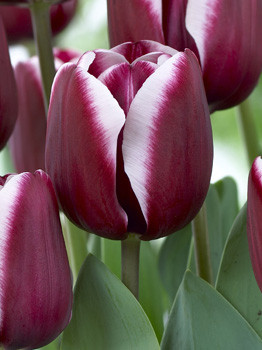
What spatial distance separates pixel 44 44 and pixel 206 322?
0.18 m

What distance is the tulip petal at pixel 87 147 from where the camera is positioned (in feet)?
1.13

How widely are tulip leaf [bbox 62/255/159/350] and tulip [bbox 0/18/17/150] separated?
0.08 meters

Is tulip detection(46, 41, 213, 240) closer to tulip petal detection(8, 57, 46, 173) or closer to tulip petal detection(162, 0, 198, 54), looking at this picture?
tulip petal detection(162, 0, 198, 54)

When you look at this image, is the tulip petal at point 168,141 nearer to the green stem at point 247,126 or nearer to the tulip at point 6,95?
the tulip at point 6,95

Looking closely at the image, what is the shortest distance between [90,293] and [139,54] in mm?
110

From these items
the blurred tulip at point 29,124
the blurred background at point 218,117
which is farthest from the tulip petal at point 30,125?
the blurred background at point 218,117

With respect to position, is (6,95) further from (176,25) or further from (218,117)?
(218,117)

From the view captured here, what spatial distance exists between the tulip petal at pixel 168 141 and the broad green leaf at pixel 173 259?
18cm

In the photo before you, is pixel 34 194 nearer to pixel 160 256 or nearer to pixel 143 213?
pixel 143 213

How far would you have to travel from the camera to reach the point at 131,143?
0.35 metres

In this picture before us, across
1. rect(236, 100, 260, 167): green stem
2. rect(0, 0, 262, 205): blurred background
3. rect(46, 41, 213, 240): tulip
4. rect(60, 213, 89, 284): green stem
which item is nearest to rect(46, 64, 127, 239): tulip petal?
rect(46, 41, 213, 240): tulip

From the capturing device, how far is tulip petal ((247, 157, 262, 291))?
337 millimetres

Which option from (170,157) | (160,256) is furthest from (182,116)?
(160,256)

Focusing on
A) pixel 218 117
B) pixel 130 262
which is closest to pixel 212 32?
pixel 130 262
